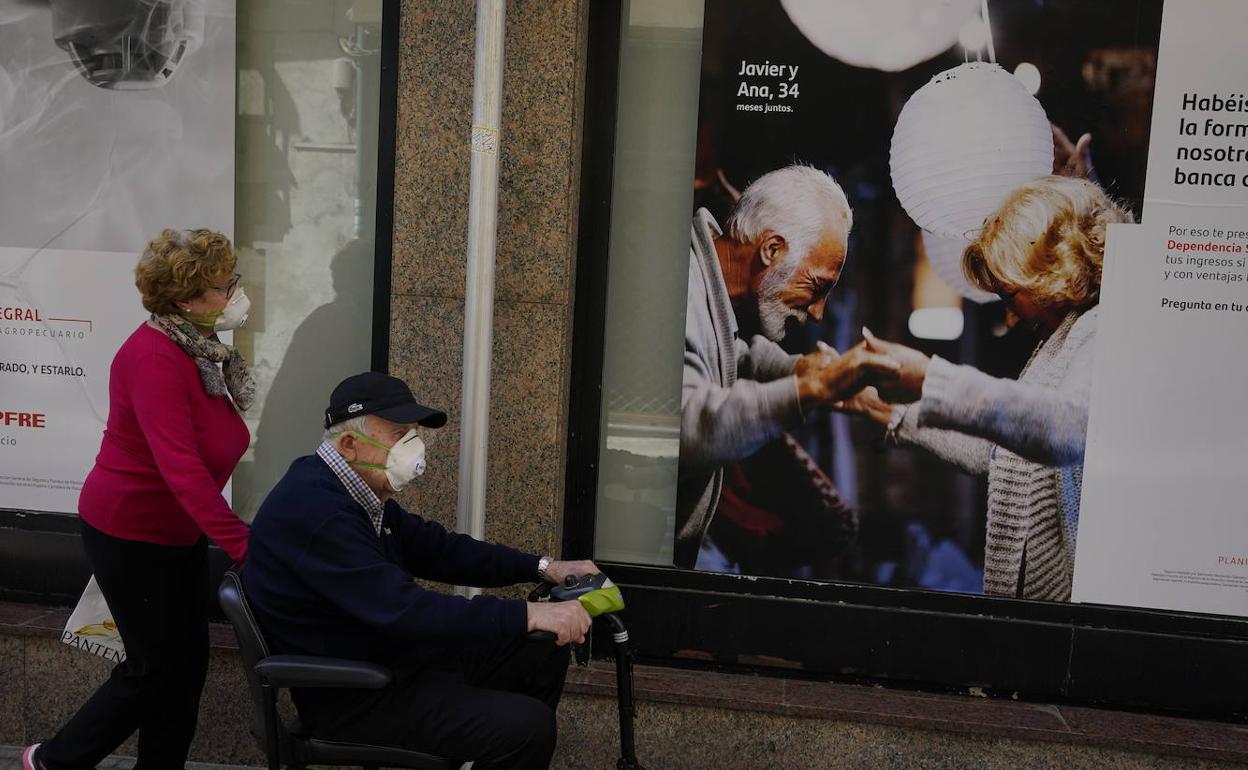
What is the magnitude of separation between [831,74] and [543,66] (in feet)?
3.47

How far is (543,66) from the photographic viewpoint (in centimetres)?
426

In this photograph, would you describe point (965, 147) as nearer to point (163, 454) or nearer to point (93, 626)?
point (163, 454)

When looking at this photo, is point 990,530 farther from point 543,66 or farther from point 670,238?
point 543,66

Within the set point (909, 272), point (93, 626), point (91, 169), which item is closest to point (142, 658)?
point (93, 626)

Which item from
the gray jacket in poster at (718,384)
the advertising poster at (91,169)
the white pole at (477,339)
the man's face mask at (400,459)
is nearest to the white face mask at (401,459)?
the man's face mask at (400,459)

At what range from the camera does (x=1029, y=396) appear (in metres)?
4.30

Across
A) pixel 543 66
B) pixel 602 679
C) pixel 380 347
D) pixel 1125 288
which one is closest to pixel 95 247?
pixel 380 347

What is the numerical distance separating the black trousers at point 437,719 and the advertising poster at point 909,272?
64.8 inches

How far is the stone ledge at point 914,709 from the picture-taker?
4035mm

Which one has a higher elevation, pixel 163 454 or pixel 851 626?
pixel 163 454

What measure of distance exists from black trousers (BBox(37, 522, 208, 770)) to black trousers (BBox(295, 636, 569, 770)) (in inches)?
29.0

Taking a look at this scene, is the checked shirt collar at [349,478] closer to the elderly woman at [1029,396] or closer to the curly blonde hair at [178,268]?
the curly blonde hair at [178,268]

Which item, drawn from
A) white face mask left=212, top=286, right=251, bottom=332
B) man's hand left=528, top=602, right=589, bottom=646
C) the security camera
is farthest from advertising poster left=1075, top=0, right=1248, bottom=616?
the security camera

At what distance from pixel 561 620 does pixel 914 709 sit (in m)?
1.75
